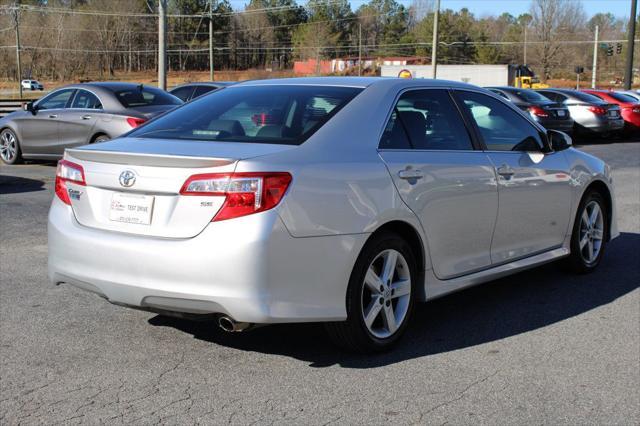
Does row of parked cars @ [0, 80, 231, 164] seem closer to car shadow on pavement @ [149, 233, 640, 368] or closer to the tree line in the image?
car shadow on pavement @ [149, 233, 640, 368]

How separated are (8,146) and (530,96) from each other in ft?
47.4

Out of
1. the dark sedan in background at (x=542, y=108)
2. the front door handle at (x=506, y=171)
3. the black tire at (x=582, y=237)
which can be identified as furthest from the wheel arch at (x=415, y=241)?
the dark sedan in background at (x=542, y=108)

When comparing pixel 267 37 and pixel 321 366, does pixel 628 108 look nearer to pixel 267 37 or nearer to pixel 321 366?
pixel 321 366

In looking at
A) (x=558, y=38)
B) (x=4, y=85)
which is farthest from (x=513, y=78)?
(x=4, y=85)

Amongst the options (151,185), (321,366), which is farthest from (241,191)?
(321,366)

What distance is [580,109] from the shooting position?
79.7 ft

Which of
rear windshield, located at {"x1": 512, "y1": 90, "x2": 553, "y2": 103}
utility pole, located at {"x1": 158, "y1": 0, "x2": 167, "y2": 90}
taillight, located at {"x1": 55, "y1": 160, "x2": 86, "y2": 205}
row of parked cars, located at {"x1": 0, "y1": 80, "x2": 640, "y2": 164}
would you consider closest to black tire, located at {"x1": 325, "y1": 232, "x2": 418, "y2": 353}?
taillight, located at {"x1": 55, "y1": 160, "x2": 86, "y2": 205}

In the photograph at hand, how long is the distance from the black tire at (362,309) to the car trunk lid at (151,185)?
0.76 metres

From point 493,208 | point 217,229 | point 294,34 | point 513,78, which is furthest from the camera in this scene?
point 294,34

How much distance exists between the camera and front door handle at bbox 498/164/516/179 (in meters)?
5.68

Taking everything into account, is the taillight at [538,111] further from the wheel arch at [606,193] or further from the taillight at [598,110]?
the wheel arch at [606,193]

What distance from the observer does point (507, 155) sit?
5867 millimetres

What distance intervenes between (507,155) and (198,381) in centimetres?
287

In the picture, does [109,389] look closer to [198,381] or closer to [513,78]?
[198,381]
